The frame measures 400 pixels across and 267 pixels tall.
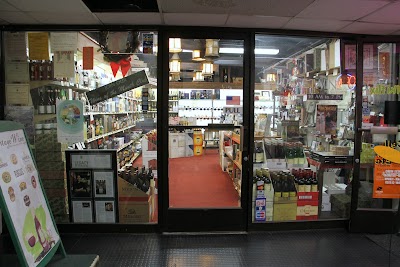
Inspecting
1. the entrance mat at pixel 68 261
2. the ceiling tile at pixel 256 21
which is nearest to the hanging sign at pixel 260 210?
the entrance mat at pixel 68 261

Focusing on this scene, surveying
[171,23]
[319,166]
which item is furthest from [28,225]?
[319,166]

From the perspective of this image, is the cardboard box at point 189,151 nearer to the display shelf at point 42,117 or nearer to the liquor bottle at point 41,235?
the display shelf at point 42,117

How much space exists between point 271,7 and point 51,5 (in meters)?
2.19

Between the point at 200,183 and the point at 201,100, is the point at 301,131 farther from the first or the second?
the point at 200,183

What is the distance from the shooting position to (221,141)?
4.88 m

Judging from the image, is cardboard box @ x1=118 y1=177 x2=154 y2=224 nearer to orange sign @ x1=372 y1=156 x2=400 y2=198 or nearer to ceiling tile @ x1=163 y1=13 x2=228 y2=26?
ceiling tile @ x1=163 y1=13 x2=228 y2=26

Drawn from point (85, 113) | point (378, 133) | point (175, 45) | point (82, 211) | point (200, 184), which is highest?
point (175, 45)

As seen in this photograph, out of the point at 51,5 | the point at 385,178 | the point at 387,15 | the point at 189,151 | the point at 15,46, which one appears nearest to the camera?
the point at 51,5

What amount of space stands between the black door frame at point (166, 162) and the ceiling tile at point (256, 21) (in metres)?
0.16

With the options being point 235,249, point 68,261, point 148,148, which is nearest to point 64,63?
point 148,148

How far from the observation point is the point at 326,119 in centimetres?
419

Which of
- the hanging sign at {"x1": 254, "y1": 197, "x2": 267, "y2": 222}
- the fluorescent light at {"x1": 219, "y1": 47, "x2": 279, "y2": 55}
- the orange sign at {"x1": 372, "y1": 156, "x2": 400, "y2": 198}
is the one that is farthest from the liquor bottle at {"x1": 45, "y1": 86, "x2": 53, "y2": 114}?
the orange sign at {"x1": 372, "y1": 156, "x2": 400, "y2": 198}

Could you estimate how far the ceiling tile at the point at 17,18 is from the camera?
3.29 metres

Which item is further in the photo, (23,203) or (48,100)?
(48,100)
